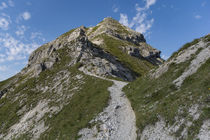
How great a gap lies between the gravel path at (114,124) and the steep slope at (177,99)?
1452mm

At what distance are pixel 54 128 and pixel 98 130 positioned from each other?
9.65 meters

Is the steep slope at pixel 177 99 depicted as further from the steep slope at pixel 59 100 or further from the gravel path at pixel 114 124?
the steep slope at pixel 59 100

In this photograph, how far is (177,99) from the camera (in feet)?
62.7

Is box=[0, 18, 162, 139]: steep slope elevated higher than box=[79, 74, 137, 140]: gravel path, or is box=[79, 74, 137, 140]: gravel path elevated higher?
box=[0, 18, 162, 139]: steep slope

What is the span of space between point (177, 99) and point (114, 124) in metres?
10.6

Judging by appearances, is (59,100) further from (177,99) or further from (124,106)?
(177,99)

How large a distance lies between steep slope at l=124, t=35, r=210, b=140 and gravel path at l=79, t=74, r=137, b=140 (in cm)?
145

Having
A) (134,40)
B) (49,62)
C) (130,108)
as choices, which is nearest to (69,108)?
(130,108)

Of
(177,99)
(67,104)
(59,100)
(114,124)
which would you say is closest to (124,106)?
(114,124)

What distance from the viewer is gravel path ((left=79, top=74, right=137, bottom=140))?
2022 centimetres

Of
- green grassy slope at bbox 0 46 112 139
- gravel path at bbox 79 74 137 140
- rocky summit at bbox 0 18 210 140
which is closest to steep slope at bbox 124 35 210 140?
rocky summit at bbox 0 18 210 140

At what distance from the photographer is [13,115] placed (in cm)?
4047

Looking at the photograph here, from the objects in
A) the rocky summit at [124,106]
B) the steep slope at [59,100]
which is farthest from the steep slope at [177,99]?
the steep slope at [59,100]

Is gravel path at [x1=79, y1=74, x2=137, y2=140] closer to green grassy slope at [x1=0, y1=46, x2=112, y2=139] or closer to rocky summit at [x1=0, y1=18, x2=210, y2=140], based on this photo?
rocky summit at [x1=0, y1=18, x2=210, y2=140]
